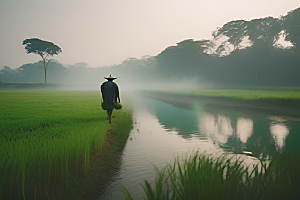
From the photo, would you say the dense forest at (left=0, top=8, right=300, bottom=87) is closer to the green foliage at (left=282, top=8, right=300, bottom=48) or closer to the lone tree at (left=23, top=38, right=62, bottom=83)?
the green foliage at (left=282, top=8, right=300, bottom=48)

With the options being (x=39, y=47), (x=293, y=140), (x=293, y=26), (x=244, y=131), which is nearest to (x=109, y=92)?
(x=244, y=131)

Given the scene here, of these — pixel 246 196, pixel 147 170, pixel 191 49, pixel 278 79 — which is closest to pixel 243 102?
pixel 147 170

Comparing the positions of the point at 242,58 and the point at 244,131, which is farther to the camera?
the point at 242,58

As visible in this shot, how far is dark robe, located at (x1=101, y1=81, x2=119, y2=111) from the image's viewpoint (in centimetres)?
921

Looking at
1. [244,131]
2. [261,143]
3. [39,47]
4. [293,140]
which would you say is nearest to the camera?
[261,143]

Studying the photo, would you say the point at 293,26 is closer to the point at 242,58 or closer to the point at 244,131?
the point at 242,58

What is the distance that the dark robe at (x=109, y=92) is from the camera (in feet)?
30.2

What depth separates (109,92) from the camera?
9.29 metres

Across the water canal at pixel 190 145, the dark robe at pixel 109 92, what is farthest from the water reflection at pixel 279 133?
the dark robe at pixel 109 92

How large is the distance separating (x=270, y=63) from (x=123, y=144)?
144ft

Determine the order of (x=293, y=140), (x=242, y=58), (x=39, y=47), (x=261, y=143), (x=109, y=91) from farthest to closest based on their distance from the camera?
(x=39, y=47) → (x=242, y=58) → (x=109, y=91) → (x=293, y=140) → (x=261, y=143)

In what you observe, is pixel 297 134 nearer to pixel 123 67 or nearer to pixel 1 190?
pixel 1 190

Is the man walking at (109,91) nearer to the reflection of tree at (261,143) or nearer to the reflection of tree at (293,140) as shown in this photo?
the reflection of tree at (261,143)

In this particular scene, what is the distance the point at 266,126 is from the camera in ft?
36.2
